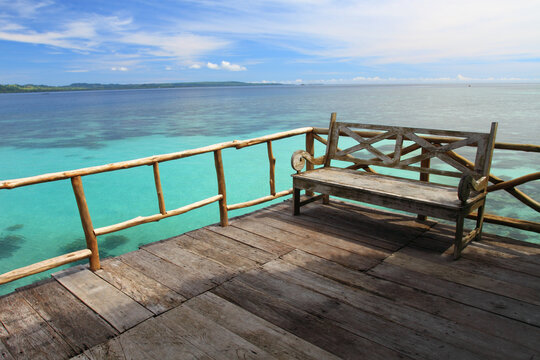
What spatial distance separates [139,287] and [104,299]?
257mm

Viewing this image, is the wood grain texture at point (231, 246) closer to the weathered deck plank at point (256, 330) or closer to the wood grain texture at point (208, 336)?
the weathered deck plank at point (256, 330)

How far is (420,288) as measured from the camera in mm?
2729

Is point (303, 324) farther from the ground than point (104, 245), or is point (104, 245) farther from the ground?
point (303, 324)

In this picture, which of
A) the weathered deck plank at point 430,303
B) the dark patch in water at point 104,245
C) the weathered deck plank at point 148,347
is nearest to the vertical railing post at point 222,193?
the weathered deck plank at point 430,303

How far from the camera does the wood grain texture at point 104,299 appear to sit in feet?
8.00

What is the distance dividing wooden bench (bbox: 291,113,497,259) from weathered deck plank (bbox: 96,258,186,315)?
1.92m

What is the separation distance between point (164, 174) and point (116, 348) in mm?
13522

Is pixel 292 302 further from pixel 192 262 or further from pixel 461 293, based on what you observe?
pixel 461 293

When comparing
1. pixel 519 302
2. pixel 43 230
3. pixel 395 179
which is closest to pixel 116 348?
pixel 519 302

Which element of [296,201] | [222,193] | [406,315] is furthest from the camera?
A: [296,201]

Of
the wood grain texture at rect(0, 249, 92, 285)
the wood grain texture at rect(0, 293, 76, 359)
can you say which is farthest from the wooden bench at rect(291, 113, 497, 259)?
the wood grain texture at rect(0, 293, 76, 359)

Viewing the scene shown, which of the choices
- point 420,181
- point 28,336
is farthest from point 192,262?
point 420,181

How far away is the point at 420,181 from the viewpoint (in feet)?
13.0

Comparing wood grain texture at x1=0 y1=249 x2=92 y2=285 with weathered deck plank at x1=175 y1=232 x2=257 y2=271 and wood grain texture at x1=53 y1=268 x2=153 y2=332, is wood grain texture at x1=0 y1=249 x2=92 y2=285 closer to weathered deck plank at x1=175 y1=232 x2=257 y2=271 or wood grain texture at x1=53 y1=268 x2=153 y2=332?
wood grain texture at x1=53 y1=268 x2=153 y2=332
